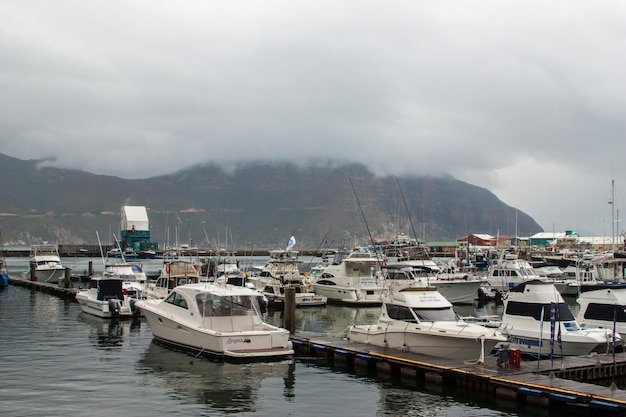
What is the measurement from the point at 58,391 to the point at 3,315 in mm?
27066

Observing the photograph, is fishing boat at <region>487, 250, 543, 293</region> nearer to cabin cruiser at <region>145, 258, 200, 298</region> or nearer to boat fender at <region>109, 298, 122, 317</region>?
cabin cruiser at <region>145, 258, 200, 298</region>

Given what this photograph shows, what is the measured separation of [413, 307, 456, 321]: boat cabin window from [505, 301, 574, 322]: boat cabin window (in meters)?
3.95

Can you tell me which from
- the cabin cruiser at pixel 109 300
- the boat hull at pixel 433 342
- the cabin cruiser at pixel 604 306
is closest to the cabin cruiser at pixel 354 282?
the cabin cruiser at pixel 109 300

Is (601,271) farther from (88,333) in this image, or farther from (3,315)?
(3,315)

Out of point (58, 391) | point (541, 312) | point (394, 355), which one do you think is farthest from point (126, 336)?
point (541, 312)

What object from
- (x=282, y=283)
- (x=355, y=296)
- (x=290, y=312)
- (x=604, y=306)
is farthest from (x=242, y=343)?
(x=282, y=283)

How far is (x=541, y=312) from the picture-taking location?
95.5 feet

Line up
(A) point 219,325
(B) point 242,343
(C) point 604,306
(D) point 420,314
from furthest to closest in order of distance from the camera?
1. (C) point 604,306
2. (A) point 219,325
3. (D) point 420,314
4. (B) point 242,343

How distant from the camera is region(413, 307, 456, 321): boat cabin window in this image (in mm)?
27859

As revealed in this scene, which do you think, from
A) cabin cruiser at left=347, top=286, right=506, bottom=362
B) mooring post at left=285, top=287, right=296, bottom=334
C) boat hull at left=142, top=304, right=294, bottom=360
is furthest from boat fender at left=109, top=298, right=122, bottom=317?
cabin cruiser at left=347, top=286, right=506, bottom=362

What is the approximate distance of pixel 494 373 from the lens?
75.8ft

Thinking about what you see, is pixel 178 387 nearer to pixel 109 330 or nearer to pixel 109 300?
pixel 109 330

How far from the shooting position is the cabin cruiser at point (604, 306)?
3247 cm

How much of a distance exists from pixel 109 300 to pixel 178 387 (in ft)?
68.6
